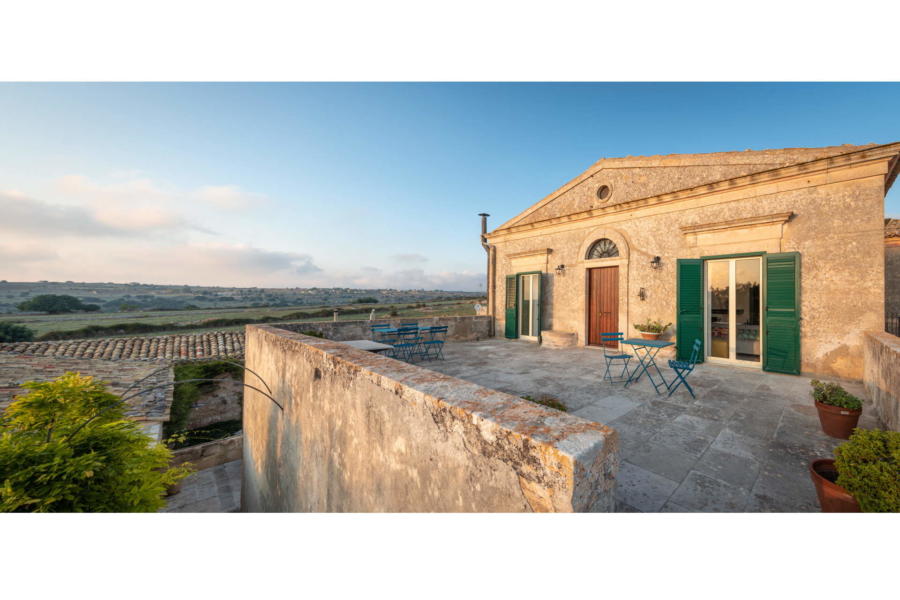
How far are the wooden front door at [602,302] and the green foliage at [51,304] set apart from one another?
53535mm


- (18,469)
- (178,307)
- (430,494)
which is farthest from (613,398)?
(178,307)

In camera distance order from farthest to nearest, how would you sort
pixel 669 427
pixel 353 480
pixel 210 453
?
pixel 210 453
pixel 669 427
pixel 353 480

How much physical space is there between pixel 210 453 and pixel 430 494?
11.1 meters

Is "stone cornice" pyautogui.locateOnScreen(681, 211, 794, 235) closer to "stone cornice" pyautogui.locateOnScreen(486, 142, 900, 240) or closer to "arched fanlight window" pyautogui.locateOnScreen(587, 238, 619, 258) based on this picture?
"stone cornice" pyautogui.locateOnScreen(486, 142, 900, 240)

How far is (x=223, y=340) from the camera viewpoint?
637 inches

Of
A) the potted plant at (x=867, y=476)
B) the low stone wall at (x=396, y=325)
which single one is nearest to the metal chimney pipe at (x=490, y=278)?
the low stone wall at (x=396, y=325)

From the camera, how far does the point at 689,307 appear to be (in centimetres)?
662

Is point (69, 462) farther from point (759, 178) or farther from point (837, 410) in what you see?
point (759, 178)

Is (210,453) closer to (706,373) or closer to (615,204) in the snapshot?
(706,373)

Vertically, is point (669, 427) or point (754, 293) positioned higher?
point (754, 293)

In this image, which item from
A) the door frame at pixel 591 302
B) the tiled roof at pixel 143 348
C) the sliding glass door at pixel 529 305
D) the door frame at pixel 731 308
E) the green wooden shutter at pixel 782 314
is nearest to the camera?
the green wooden shutter at pixel 782 314

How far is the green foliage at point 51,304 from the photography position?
112ft

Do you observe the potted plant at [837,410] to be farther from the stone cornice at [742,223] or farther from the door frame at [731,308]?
the stone cornice at [742,223]
